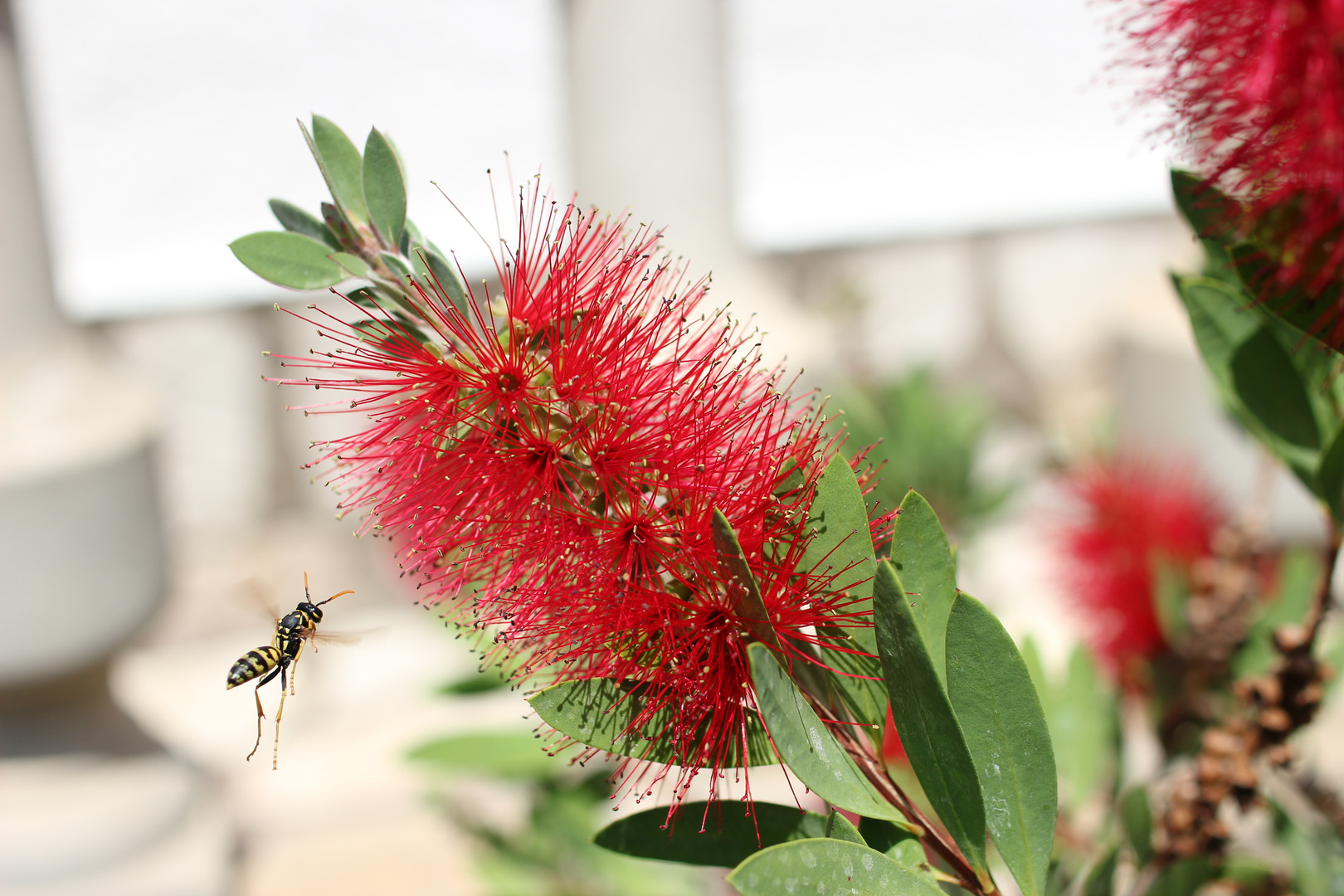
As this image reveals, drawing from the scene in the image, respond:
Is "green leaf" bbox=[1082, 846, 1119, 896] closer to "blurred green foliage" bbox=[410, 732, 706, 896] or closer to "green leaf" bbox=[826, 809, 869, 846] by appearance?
"green leaf" bbox=[826, 809, 869, 846]

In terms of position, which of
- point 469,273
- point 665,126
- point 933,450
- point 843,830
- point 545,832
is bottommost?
point 545,832

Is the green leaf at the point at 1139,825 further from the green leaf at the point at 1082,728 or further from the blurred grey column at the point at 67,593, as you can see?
the blurred grey column at the point at 67,593

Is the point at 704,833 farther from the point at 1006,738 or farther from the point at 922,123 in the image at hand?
the point at 922,123

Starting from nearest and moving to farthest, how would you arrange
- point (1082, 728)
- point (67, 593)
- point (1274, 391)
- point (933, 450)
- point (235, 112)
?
point (1274, 391) < point (1082, 728) < point (67, 593) < point (933, 450) < point (235, 112)

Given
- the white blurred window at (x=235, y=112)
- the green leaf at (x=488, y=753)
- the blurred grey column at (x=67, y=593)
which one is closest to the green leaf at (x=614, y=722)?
the green leaf at (x=488, y=753)

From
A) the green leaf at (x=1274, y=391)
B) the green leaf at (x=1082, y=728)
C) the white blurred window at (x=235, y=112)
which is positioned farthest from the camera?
the white blurred window at (x=235, y=112)

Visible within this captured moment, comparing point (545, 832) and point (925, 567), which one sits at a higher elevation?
point (925, 567)

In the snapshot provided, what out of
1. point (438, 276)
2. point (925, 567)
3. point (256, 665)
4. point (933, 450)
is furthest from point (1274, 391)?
point (933, 450)
